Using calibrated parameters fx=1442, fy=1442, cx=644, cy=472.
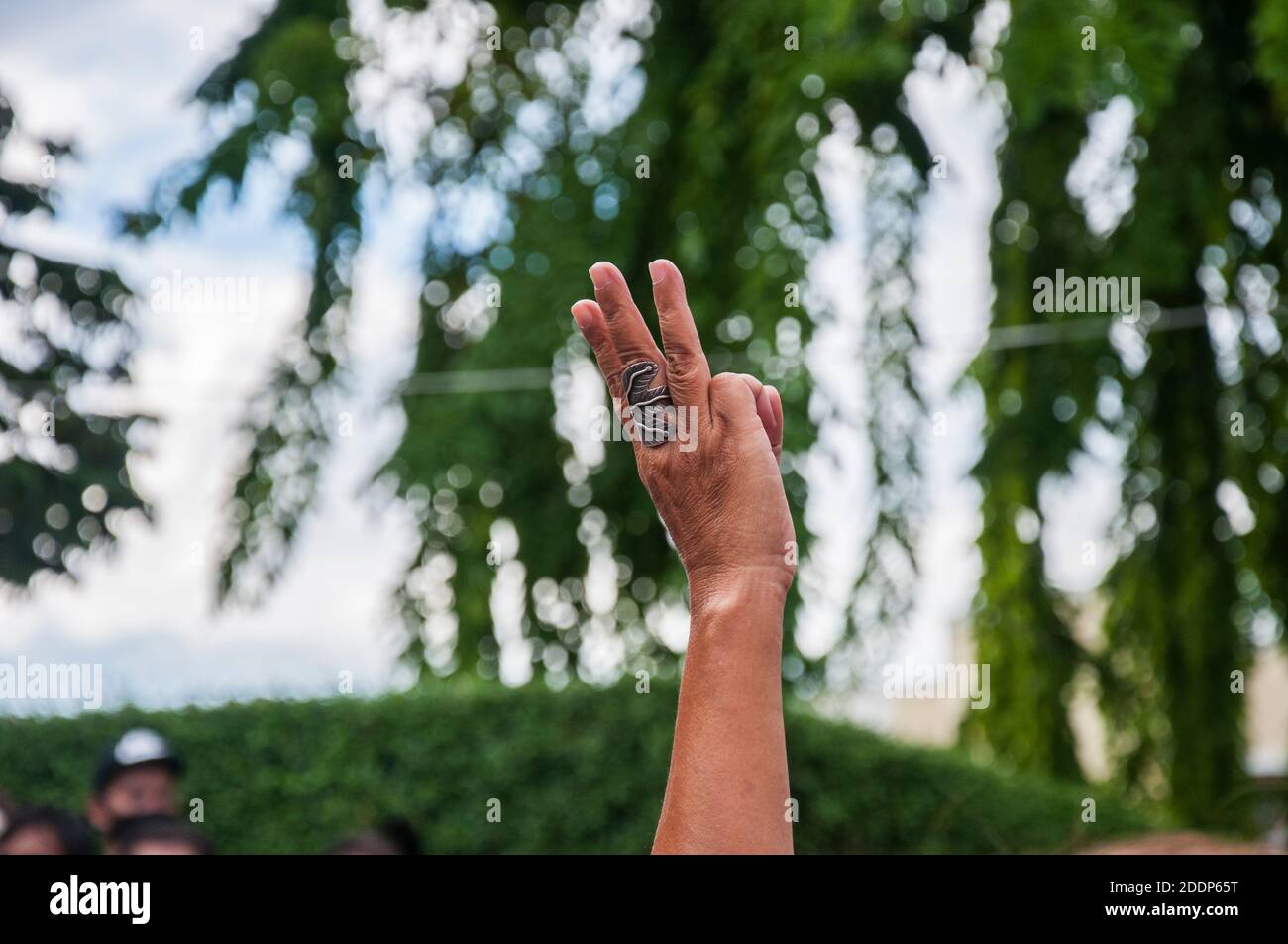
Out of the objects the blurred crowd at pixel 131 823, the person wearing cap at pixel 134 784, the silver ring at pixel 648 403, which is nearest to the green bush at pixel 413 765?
the blurred crowd at pixel 131 823

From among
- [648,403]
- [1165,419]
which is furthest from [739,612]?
[1165,419]

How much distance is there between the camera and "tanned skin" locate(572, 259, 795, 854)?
1117mm

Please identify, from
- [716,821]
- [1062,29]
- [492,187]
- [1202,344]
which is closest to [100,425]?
[492,187]

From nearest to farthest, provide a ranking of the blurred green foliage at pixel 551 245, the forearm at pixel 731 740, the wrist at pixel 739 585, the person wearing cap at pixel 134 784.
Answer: the forearm at pixel 731 740 → the wrist at pixel 739 585 → the person wearing cap at pixel 134 784 → the blurred green foliage at pixel 551 245

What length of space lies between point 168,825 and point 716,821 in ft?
7.24

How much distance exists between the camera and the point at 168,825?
299cm

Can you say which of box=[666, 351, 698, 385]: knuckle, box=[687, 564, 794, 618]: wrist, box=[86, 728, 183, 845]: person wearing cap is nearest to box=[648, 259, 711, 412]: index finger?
box=[666, 351, 698, 385]: knuckle

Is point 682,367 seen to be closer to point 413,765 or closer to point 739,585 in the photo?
point 739,585

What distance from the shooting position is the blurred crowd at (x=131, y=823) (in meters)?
2.88

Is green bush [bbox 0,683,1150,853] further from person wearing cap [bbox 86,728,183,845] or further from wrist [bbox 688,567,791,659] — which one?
wrist [bbox 688,567,791,659]

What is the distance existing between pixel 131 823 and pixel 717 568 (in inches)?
95.8

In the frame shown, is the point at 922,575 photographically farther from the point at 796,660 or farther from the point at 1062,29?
the point at 1062,29

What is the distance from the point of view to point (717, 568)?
1.26 meters

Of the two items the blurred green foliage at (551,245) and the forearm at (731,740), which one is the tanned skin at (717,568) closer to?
the forearm at (731,740)
